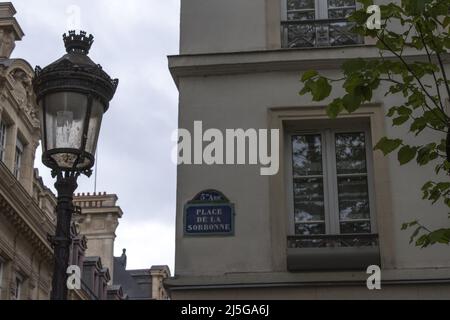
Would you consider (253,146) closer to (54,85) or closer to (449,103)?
(449,103)

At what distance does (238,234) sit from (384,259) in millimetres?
1863

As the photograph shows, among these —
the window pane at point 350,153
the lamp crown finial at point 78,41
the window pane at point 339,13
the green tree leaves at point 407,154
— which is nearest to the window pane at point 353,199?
the window pane at point 350,153

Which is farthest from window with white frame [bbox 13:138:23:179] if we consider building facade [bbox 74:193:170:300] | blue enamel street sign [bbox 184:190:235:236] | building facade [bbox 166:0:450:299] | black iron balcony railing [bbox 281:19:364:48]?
blue enamel street sign [bbox 184:190:235:236]

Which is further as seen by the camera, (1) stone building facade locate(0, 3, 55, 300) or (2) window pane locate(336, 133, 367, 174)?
(1) stone building facade locate(0, 3, 55, 300)

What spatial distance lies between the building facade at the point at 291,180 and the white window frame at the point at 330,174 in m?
0.01

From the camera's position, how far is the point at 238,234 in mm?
11672

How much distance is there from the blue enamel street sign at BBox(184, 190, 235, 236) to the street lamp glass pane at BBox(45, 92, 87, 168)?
3.61m

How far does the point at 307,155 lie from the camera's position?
12.2m

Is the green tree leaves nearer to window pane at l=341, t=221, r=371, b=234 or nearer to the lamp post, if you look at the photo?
the lamp post

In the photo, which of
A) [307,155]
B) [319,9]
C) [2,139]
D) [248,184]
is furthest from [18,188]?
[307,155]

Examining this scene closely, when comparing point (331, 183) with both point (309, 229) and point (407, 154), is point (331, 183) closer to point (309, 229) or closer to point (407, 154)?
point (309, 229)

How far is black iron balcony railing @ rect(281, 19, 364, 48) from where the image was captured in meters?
12.7

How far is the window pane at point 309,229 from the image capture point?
11711mm
